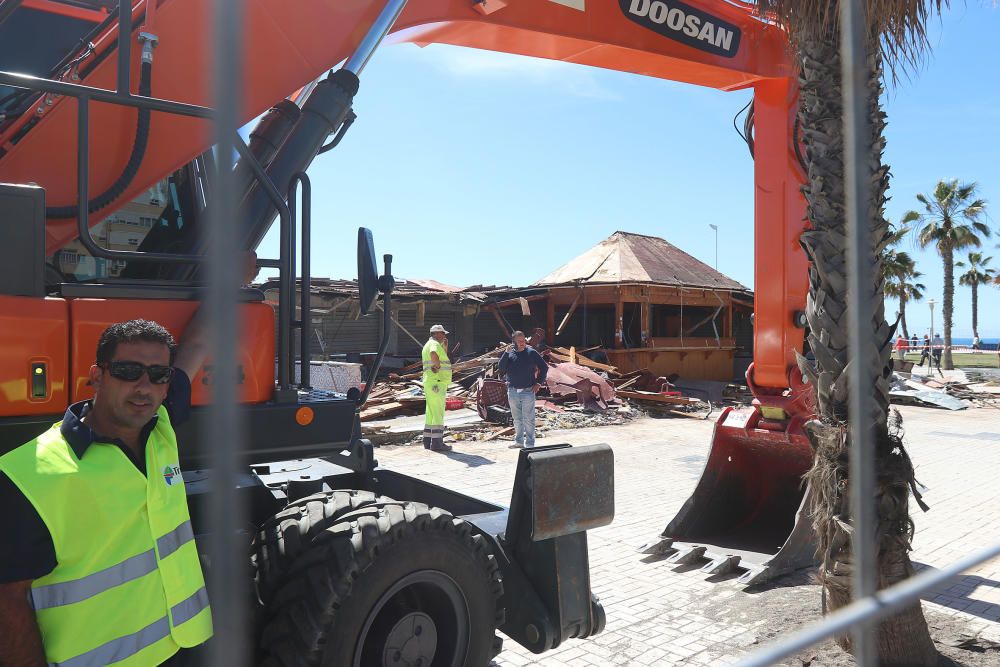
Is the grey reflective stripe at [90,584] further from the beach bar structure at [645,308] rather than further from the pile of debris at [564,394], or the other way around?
the beach bar structure at [645,308]

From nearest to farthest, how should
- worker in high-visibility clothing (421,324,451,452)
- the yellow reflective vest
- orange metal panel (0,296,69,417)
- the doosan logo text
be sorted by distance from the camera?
the yellow reflective vest < orange metal panel (0,296,69,417) < the doosan logo text < worker in high-visibility clothing (421,324,451,452)

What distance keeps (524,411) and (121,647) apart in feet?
30.0

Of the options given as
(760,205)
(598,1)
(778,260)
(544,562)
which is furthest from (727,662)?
(598,1)

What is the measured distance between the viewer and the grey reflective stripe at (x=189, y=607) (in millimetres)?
2264

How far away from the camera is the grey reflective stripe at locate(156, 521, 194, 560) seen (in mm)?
2260

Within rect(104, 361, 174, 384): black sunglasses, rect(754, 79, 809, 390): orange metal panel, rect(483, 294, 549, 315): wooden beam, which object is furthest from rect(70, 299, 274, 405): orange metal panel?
rect(483, 294, 549, 315): wooden beam

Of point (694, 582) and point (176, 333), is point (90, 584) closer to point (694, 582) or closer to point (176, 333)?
point (176, 333)

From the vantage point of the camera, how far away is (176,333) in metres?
3.06

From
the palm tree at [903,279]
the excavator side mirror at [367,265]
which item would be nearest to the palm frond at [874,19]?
the excavator side mirror at [367,265]

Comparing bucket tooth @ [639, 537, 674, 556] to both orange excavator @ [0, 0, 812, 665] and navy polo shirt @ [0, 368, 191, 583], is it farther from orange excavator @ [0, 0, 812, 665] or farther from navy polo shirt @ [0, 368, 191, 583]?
navy polo shirt @ [0, 368, 191, 583]

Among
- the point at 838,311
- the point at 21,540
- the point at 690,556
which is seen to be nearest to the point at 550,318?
the point at 690,556

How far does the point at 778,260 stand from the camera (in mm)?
5949

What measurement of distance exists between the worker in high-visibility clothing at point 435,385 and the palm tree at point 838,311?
6842mm

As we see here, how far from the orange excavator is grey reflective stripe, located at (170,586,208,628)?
549 millimetres
